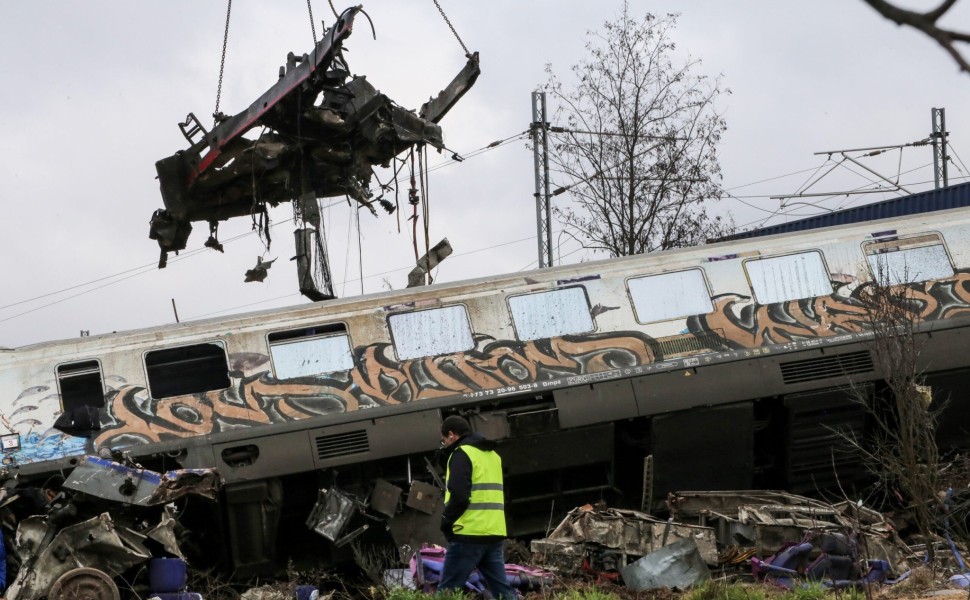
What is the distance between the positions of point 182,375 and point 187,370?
0.08 m

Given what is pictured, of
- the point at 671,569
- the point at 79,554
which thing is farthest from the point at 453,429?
the point at 79,554

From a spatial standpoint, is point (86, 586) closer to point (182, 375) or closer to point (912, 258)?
point (182, 375)

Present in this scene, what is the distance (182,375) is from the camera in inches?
505

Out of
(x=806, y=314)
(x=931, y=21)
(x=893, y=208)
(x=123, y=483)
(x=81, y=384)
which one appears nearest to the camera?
(x=931, y=21)

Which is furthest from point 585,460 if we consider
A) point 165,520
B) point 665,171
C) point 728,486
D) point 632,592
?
point 665,171

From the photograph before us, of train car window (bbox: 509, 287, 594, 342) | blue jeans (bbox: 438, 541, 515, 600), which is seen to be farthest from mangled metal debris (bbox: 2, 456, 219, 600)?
train car window (bbox: 509, 287, 594, 342)

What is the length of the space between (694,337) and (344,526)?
461 cm

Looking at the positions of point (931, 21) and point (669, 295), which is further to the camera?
point (669, 295)

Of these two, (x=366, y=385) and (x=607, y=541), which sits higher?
(x=366, y=385)

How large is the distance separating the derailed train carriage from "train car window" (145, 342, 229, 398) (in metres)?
0.02

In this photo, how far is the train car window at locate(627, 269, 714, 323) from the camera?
13.7 m

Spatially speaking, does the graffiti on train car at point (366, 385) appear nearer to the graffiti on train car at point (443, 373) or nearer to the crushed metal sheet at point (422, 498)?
the graffiti on train car at point (443, 373)

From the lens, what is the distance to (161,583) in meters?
10.0

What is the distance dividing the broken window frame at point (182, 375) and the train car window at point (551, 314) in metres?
3.36
